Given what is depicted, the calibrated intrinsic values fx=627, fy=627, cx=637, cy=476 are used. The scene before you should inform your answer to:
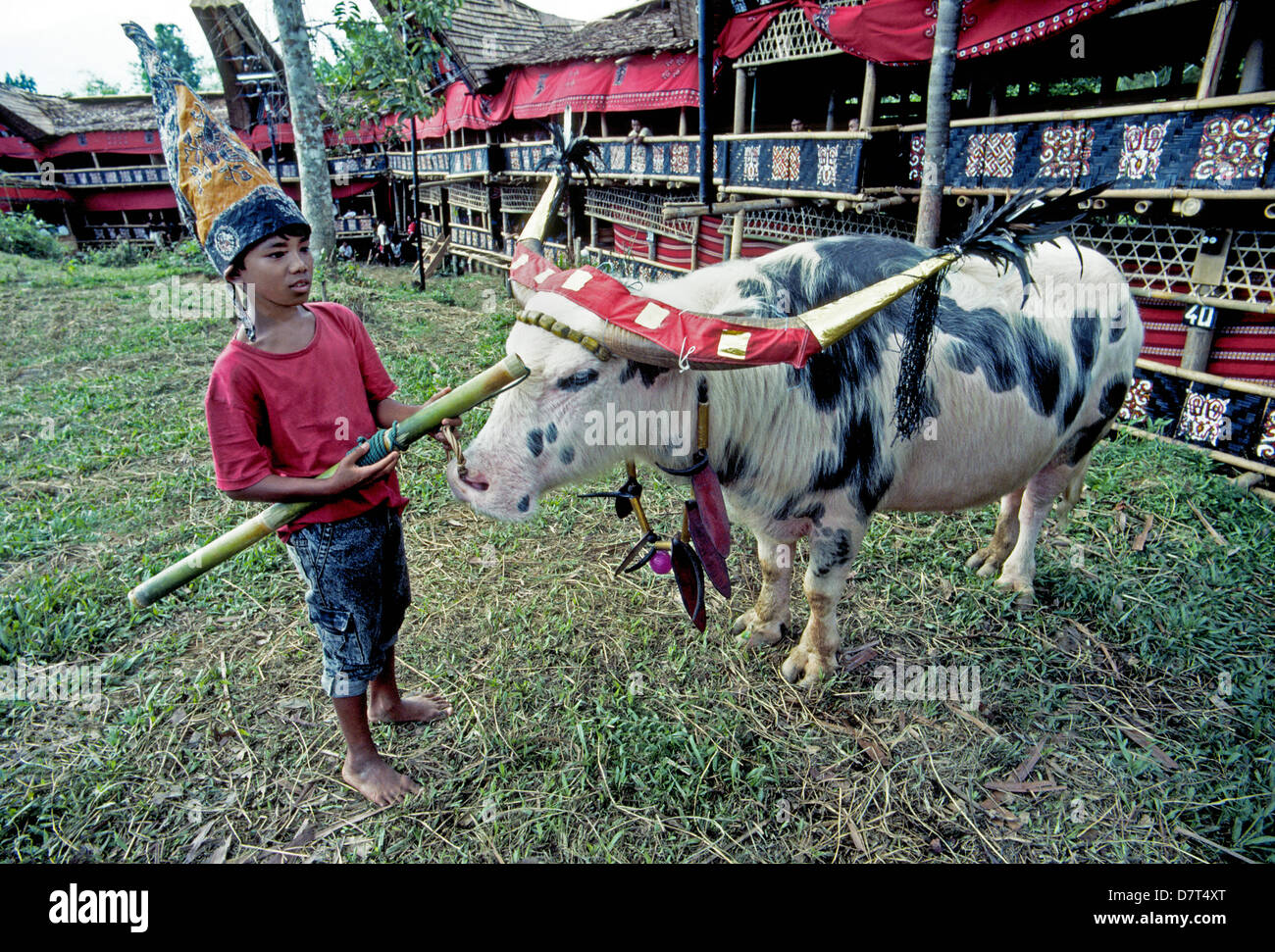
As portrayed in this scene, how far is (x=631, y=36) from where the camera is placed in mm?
12039

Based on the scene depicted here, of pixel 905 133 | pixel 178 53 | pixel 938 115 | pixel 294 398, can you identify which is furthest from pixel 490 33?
pixel 178 53

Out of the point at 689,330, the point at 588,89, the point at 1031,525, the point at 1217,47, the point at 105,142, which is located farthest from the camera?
the point at 105,142

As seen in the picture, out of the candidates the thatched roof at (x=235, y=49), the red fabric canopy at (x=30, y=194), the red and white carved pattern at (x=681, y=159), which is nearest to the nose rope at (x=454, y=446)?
the red and white carved pattern at (x=681, y=159)

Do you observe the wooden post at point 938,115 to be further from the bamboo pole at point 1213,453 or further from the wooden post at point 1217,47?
the bamboo pole at point 1213,453

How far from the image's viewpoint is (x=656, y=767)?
2.56 meters

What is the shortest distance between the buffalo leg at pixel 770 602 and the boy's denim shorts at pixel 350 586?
1752mm

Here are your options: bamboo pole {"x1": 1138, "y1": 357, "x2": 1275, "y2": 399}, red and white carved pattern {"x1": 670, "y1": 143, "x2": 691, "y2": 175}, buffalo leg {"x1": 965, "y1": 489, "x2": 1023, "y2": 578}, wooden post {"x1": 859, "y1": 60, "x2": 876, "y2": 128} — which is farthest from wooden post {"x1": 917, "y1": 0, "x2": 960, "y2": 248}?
red and white carved pattern {"x1": 670, "y1": 143, "x2": 691, "y2": 175}

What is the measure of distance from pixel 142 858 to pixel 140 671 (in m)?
1.12

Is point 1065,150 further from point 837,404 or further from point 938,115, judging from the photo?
point 837,404

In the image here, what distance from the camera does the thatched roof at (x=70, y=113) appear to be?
23.7m

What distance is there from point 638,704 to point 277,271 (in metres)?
2.23

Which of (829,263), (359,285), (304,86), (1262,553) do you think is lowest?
(1262,553)

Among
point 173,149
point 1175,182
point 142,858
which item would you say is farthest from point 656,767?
point 1175,182
